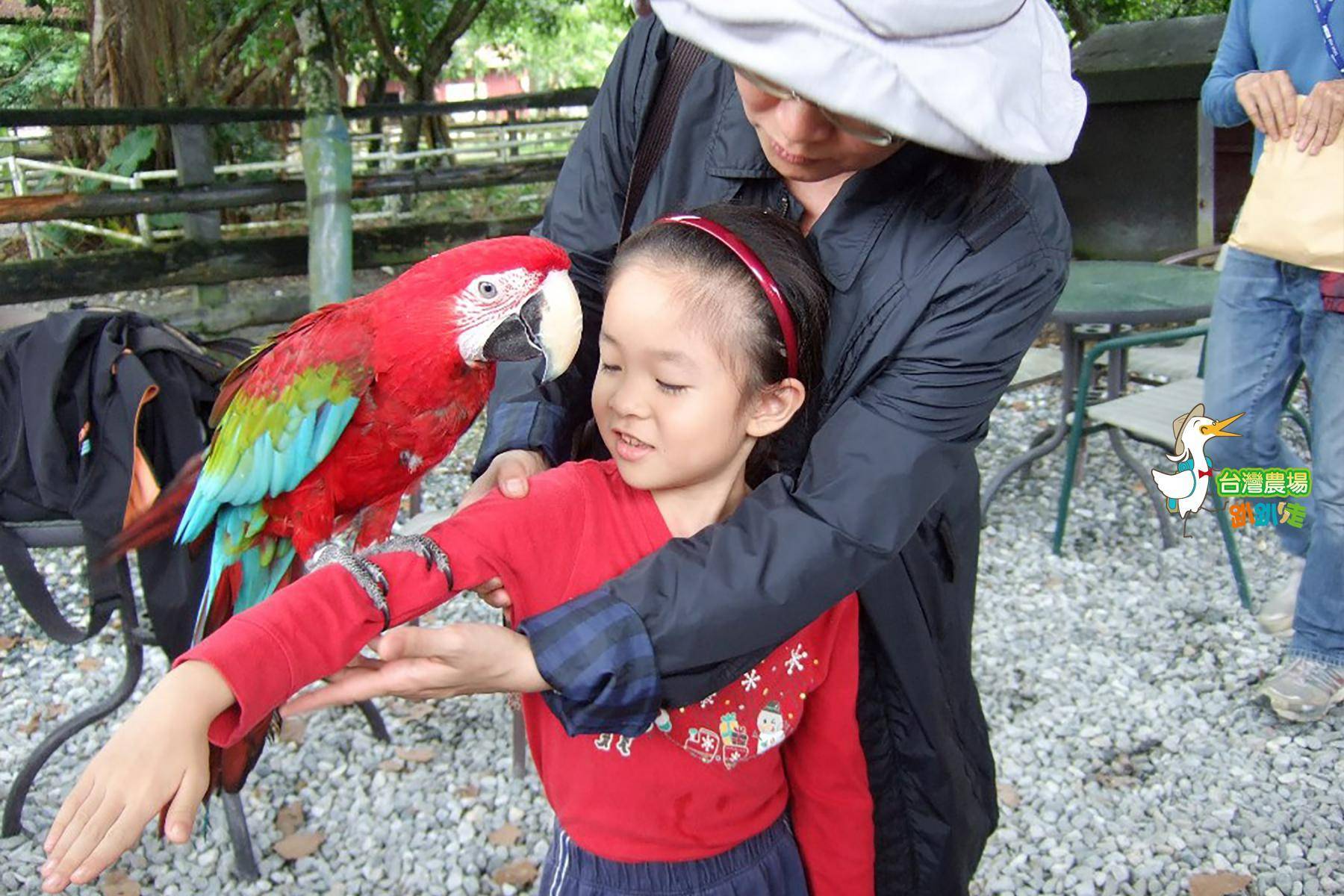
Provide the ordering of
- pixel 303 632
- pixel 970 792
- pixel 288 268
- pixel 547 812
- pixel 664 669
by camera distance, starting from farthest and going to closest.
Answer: pixel 288 268 < pixel 547 812 < pixel 970 792 < pixel 664 669 < pixel 303 632

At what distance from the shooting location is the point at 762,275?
1155mm

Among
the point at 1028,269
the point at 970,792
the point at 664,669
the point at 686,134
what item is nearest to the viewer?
the point at 664,669

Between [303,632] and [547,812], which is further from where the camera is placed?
[547,812]

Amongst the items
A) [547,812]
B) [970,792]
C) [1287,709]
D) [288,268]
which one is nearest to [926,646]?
[970,792]

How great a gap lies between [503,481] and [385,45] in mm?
8352

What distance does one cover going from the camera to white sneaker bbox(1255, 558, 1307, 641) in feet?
11.6

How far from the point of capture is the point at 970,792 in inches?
58.9

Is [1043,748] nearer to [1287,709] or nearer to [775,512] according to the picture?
[1287,709]

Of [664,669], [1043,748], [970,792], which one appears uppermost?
[664,669]

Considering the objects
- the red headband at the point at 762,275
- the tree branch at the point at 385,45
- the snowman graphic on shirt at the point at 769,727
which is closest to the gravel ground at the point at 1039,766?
the snowman graphic on shirt at the point at 769,727

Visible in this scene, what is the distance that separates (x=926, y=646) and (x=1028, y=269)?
51 cm

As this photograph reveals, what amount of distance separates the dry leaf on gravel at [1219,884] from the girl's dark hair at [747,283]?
6.37 feet

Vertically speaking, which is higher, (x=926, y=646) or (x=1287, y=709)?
(x=926, y=646)

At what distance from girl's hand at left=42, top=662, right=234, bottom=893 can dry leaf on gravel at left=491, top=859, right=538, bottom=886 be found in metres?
1.89
